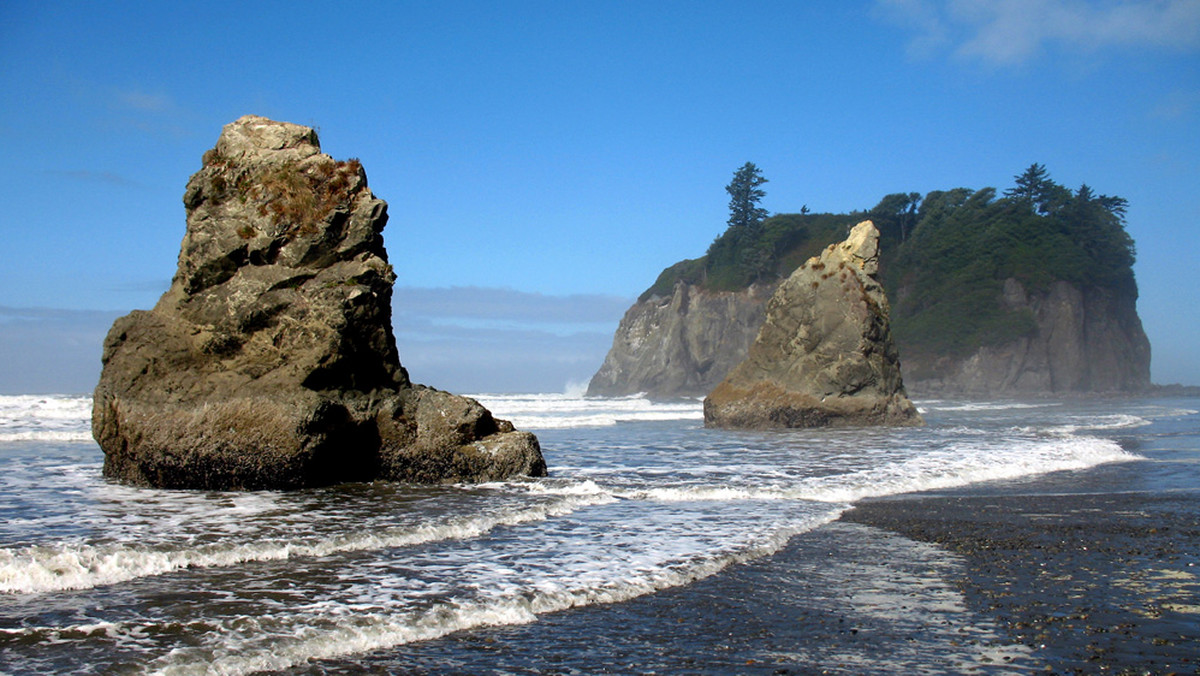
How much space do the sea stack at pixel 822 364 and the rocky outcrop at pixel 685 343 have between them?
161 ft

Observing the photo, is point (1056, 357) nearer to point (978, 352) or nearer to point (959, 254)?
point (978, 352)

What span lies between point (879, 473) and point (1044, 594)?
7.92m

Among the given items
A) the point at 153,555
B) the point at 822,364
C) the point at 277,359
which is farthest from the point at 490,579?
the point at 822,364

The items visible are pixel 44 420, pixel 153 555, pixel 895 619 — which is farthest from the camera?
pixel 44 420

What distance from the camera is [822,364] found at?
25.3 m

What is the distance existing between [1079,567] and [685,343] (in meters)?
73.9

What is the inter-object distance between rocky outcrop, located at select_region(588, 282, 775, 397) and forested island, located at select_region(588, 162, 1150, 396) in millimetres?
121

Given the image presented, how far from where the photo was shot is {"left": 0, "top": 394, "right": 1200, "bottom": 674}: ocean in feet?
15.2

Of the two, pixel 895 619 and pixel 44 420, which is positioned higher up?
pixel 44 420

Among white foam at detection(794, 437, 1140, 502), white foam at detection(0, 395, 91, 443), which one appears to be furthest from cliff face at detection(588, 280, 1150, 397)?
white foam at detection(794, 437, 1140, 502)

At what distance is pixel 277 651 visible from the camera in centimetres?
466

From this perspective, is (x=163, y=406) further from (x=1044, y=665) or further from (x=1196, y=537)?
(x=1196, y=537)

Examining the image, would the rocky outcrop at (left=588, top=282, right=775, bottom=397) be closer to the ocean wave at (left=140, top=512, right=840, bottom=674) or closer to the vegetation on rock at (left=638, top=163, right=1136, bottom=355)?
the vegetation on rock at (left=638, top=163, right=1136, bottom=355)

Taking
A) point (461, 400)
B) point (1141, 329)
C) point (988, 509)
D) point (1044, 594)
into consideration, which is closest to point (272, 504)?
point (461, 400)
